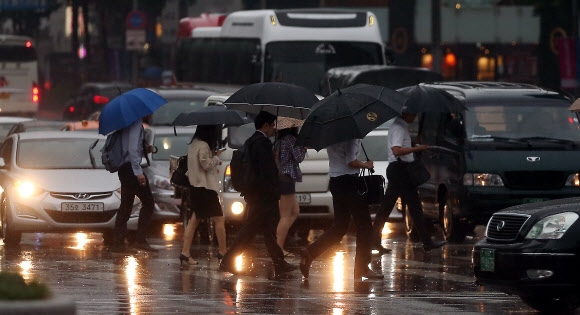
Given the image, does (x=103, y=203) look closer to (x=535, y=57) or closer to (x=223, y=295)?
(x=223, y=295)

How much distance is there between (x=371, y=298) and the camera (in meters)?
13.2

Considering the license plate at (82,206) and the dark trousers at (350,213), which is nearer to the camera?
the dark trousers at (350,213)

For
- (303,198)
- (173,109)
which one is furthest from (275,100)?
(173,109)

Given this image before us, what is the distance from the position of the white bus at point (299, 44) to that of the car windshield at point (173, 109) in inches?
141

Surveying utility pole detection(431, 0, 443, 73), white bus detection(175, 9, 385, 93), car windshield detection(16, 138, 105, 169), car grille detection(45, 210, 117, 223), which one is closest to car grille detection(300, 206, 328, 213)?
car grille detection(45, 210, 117, 223)

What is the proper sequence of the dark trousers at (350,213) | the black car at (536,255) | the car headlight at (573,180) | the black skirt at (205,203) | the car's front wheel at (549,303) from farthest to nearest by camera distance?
the car headlight at (573,180) → the black skirt at (205,203) → the dark trousers at (350,213) → the car's front wheel at (549,303) → the black car at (536,255)

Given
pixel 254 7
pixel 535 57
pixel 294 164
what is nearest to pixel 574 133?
pixel 294 164

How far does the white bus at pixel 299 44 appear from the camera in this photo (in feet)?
97.6

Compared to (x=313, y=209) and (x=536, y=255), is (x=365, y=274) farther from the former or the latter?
(x=313, y=209)

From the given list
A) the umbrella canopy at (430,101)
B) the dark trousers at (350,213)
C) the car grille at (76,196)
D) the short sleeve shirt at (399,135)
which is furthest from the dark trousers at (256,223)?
the car grille at (76,196)

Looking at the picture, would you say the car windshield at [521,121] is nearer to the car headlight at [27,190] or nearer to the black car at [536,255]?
the car headlight at [27,190]

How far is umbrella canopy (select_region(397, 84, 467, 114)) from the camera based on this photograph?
17.5 meters

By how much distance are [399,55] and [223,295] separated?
141 ft

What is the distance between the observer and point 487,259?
12273mm
